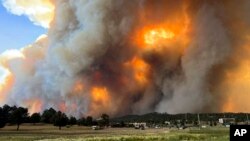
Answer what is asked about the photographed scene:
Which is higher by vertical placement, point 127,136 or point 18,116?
point 18,116

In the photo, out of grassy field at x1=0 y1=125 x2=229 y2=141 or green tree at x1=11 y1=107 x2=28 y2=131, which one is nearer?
grassy field at x1=0 y1=125 x2=229 y2=141

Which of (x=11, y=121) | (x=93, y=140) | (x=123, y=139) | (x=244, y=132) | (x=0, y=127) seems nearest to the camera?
(x=244, y=132)

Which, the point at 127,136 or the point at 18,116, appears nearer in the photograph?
the point at 127,136

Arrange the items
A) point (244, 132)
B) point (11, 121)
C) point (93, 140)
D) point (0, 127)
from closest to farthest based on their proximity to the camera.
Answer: point (244, 132) → point (93, 140) → point (0, 127) → point (11, 121)

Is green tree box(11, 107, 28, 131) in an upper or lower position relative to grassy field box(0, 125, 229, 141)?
upper

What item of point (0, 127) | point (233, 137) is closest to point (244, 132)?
point (233, 137)

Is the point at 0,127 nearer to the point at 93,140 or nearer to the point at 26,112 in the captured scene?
the point at 26,112

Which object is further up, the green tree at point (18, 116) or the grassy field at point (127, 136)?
the green tree at point (18, 116)

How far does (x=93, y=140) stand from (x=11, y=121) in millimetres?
119862

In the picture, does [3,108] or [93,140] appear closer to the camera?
[93,140]

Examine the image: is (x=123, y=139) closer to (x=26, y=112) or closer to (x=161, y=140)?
(x=161, y=140)

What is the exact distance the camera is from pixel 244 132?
52.6 ft

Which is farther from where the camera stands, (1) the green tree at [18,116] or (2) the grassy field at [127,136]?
(1) the green tree at [18,116]

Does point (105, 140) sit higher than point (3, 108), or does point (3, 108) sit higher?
point (3, 108)
